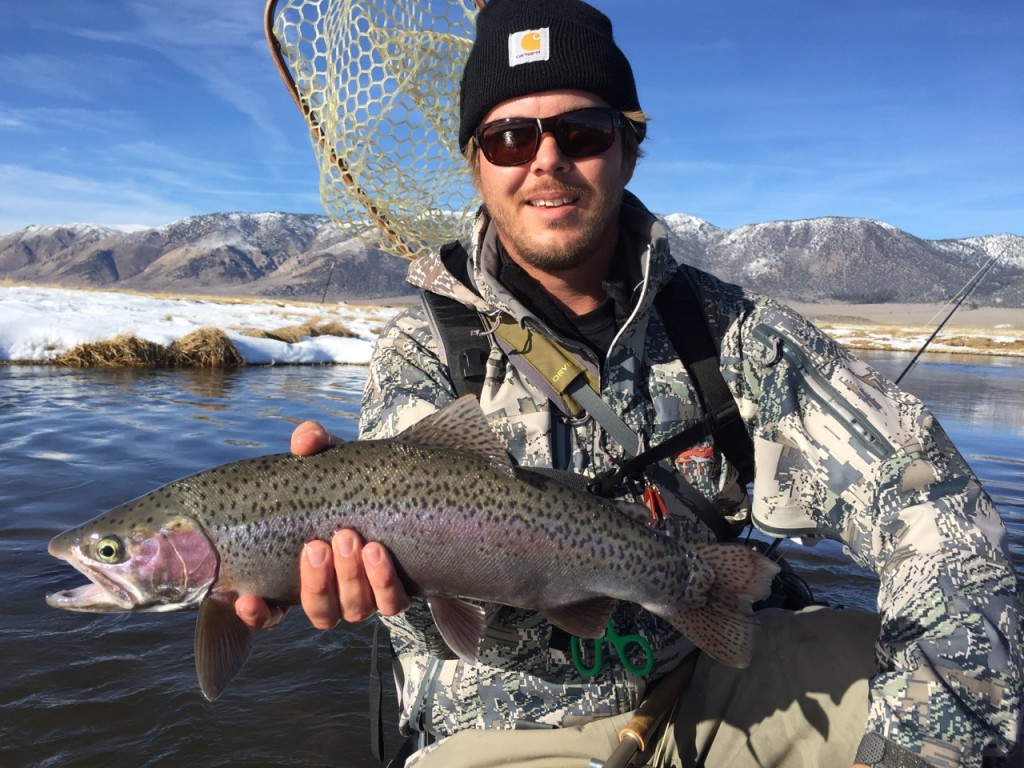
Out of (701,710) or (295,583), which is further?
(701,710)

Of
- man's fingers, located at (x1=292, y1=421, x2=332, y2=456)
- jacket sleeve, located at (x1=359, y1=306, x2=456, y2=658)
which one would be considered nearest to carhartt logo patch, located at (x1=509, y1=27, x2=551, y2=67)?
jacket sleeve, located at (x1=359, y1=306, x2=456, y2=658)

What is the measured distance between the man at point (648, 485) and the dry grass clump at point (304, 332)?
21064 millimetres

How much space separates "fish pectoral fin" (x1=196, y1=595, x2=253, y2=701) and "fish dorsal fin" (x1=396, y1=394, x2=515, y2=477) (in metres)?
0.86

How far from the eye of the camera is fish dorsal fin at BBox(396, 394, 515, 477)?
2.77 metres

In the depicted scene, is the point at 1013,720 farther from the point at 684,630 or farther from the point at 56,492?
the point at 56,492

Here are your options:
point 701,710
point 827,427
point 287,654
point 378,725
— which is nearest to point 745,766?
point 701,710

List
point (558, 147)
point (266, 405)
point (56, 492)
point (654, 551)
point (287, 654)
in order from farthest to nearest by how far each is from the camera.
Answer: point (266, 405), point (56, 492), point (287, 654), point (558, 147), point (654, 551)

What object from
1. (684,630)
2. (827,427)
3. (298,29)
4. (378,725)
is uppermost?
(298,29)

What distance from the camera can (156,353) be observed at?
63.0ft

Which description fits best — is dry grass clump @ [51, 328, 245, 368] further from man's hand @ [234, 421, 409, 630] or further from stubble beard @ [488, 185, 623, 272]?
man's hand @ [234, 421, 409, 630]

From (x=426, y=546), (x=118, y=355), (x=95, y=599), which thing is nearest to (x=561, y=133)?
(x=426, y=546)

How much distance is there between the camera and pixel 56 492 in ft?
26.7

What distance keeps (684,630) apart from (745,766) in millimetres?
876

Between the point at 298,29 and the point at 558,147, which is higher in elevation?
the point at 298,29
